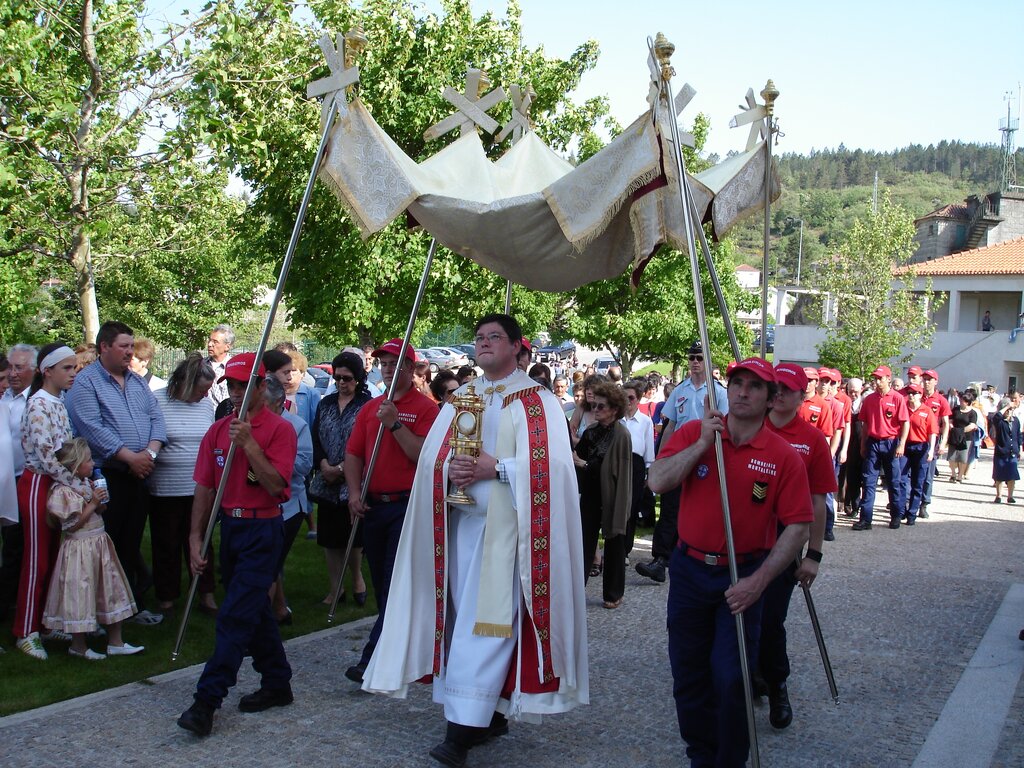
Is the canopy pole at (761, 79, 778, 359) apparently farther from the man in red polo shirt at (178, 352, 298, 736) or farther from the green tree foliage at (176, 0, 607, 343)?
the green tree foliage at (176, 0, 607, 343)

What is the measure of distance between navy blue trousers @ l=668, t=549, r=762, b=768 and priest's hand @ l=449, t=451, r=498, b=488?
945 mm

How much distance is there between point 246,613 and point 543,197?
250 centimetres

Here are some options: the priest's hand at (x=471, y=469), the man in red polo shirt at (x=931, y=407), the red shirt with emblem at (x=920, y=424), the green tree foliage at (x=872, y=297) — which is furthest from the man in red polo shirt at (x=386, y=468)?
the green tree foliage at (x=872, y=297)

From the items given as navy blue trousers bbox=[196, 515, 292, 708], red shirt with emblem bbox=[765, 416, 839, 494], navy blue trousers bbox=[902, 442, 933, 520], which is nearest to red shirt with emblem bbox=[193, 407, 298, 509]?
navy blue trousers bbox=[196, 515, 292, 708]

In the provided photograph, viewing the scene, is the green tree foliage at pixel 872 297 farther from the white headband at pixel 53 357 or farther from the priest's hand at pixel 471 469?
the priest's hand at pixel 471 469

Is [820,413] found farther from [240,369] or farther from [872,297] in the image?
[872,297]

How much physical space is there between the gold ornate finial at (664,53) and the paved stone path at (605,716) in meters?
3.23

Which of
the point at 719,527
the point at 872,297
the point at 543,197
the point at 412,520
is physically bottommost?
the point at 412,520

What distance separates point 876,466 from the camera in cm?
1281

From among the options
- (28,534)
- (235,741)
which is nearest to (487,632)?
(235,741)

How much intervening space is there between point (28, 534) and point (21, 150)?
529 cm

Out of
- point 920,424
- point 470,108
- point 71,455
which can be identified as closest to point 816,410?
point 920,424

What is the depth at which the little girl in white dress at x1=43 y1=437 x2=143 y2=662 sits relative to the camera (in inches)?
233

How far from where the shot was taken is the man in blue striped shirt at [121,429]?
21.8ft
